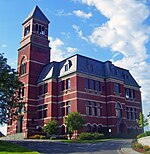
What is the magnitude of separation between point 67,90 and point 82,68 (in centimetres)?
495

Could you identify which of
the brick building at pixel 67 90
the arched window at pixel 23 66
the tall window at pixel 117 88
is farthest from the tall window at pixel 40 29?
the tall window at pixel 117 88

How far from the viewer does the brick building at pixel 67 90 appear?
159 feet

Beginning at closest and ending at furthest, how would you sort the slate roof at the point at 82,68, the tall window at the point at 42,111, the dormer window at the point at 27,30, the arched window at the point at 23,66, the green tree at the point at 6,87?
1. the green tree at the point at 6,87
2. the slate roof at the point at 82,68
3. the tall window at the point at 42,111
4. the arched window at the point at 23,66
5. the dormer window at the point at 27,30

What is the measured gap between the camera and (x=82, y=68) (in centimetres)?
4956

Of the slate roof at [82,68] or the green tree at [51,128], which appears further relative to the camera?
the slate roof at [82,68]

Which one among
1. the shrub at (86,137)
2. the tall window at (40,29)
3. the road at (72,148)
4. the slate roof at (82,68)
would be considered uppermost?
the tall window at (40,29)

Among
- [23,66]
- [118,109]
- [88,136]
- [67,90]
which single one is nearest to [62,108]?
[67,90]

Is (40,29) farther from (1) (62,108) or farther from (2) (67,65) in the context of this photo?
(1) (62,108)

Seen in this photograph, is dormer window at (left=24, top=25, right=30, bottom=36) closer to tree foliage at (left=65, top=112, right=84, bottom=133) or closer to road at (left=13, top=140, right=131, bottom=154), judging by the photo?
tree foliage at (left=65, top=112, right=84, bottom=133)

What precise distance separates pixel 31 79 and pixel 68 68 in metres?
8.44

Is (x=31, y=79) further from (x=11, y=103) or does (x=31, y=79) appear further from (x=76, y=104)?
(x=11, y=103)


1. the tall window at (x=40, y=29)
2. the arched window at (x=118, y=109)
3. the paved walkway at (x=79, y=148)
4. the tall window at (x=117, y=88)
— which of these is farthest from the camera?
the tall window at (x=40, y=29)

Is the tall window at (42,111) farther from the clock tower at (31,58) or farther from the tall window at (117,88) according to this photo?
the tall window at (117,88)

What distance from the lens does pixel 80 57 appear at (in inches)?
2010
